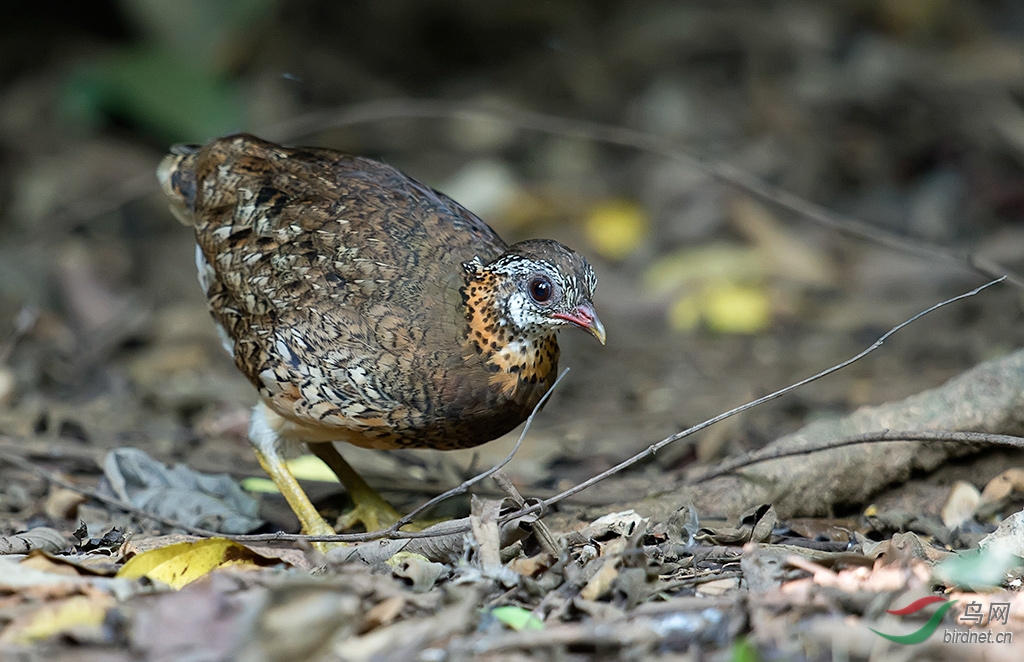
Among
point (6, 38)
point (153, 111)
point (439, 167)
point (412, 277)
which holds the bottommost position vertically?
point (412, 277)

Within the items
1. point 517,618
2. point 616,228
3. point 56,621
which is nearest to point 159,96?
point 616,228

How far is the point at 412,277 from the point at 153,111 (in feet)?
19.0

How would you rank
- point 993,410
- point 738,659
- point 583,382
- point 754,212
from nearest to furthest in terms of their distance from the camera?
point 738,659, point 993,410, point 583,382, point 754,212

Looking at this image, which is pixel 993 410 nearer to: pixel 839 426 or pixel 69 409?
pixel 839 426

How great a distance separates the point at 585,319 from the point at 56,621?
2.23m

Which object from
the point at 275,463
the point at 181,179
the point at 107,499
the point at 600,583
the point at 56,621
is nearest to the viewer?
the point at 56,621

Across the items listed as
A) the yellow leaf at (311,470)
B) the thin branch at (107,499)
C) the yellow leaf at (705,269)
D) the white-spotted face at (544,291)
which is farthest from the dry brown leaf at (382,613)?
the yellow leaf at (705,269)

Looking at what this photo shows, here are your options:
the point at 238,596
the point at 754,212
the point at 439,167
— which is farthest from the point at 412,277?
the point at 439,167

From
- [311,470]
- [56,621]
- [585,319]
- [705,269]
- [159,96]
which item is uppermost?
[159,96]

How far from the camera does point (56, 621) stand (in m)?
3.07

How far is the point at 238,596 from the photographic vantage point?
3.13m

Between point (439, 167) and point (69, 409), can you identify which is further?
point (439, 167)

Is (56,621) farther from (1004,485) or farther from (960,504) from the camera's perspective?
(1004,485)

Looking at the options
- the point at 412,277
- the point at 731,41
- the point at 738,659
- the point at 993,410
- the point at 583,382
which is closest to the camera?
the point at 738,659
